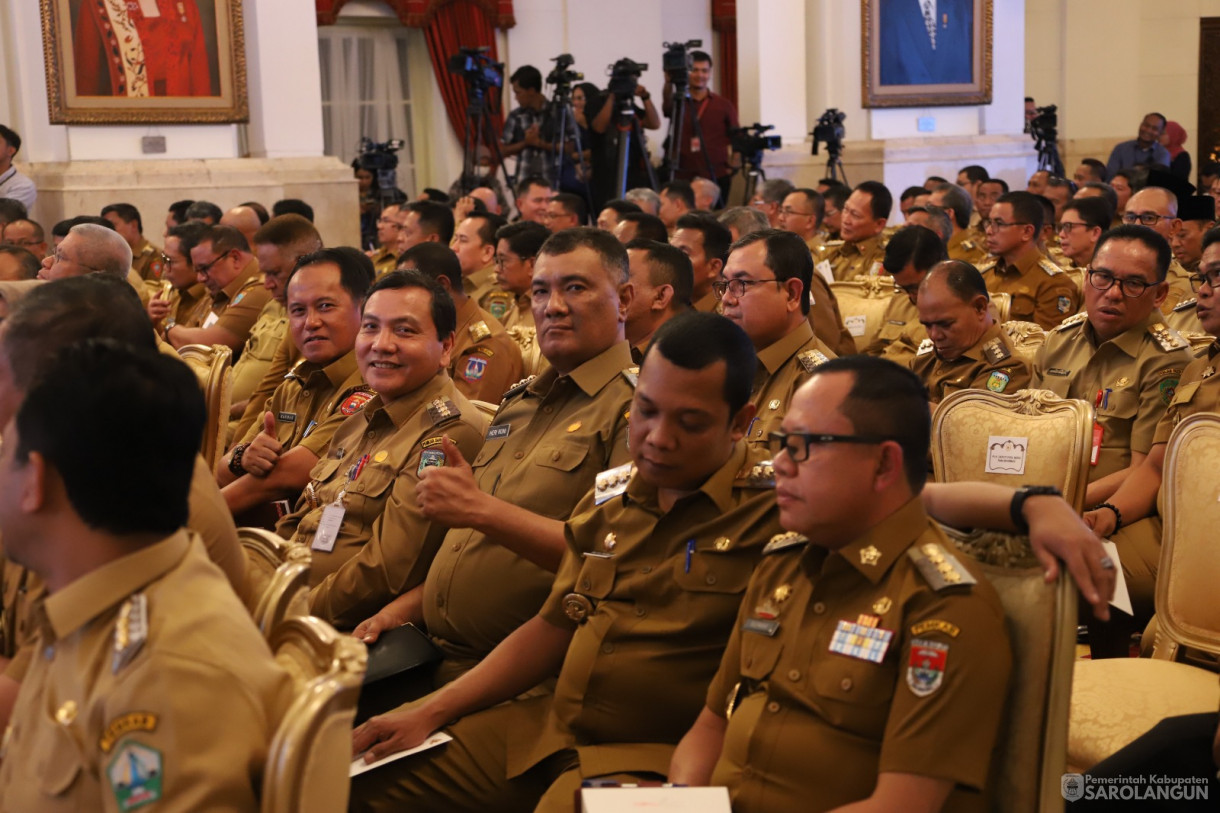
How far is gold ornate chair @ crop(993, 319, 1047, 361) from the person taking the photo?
401 centimetres

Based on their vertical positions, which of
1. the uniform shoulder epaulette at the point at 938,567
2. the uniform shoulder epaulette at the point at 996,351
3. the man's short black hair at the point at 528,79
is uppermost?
the man's short black hair at the point at 528,79

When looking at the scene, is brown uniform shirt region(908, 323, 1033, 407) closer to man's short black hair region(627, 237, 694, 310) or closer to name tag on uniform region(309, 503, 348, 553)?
man's short black hair region(627, 237, 694, 310)

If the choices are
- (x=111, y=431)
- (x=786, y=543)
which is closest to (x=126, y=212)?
(x=786, y=543)

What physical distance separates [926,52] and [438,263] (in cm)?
777

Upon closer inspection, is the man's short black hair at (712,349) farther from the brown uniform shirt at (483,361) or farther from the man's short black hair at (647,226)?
the man's short black hair at (647,226)

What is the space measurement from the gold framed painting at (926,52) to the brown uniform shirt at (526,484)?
869 cm

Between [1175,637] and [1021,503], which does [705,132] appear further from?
[1021,503]

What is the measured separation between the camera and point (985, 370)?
3.71 metres

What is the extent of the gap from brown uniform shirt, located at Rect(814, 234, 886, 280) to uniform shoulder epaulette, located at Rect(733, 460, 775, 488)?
481 cm

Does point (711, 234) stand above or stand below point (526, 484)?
above

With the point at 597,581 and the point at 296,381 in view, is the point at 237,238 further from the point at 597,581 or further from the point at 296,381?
the point at 597,581

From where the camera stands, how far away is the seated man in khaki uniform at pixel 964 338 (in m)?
3.69

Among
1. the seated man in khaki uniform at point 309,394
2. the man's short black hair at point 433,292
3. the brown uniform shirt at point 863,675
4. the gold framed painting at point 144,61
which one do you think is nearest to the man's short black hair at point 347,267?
the seated man in khaki uniform at point 309,394

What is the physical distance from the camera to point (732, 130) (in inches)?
400
